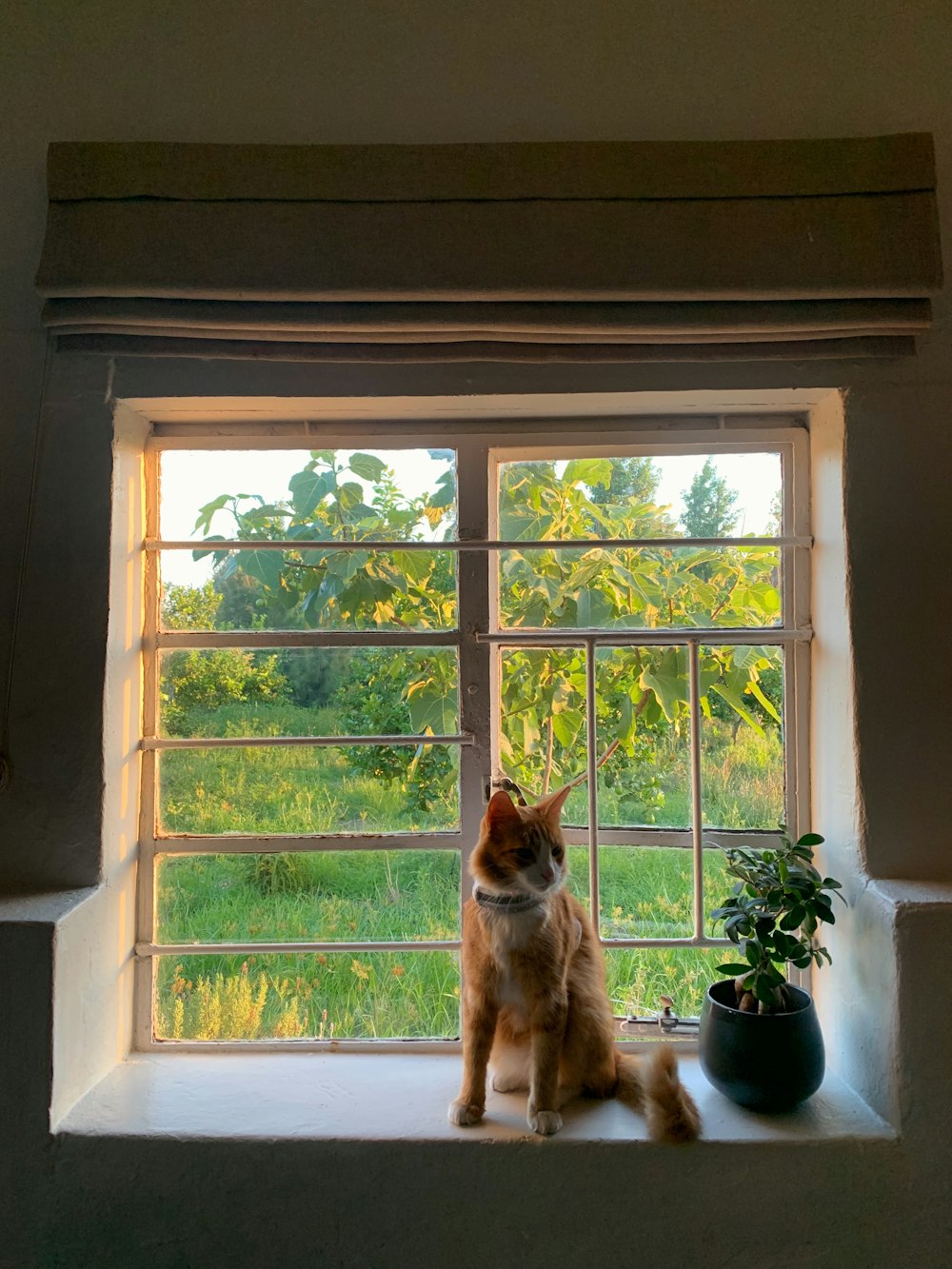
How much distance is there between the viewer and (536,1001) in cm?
109

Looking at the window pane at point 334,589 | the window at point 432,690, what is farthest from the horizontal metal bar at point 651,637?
the window pane at point 334,589

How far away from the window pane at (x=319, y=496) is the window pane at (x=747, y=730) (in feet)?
1.77

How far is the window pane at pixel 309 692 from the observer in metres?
1.38

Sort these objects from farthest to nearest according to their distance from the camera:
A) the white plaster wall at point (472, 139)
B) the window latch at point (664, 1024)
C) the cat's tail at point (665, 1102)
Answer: the window latch at point (664, 1024), the white plaster wall at point (472, 139), the cat's tail at point (665, 1102)


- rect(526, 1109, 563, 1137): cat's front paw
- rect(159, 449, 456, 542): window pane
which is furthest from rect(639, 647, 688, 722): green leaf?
rect(526, 1109, 563, 1137): cat's front paw

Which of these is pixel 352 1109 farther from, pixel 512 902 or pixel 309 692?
pixel 309 692

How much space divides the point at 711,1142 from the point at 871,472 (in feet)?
3.26

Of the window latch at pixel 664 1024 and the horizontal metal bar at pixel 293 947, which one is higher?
the horizontal metal bar at pixel 293 947

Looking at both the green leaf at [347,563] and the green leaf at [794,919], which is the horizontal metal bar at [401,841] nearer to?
the green leaf at [794,919]

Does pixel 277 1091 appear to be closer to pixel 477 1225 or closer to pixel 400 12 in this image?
pixel 477 1225

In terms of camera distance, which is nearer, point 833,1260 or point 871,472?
point 833,1260

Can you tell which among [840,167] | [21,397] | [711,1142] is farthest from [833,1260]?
[21,397]

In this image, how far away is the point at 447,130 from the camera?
1.23 meters

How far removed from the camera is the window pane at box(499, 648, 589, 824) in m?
1.39
